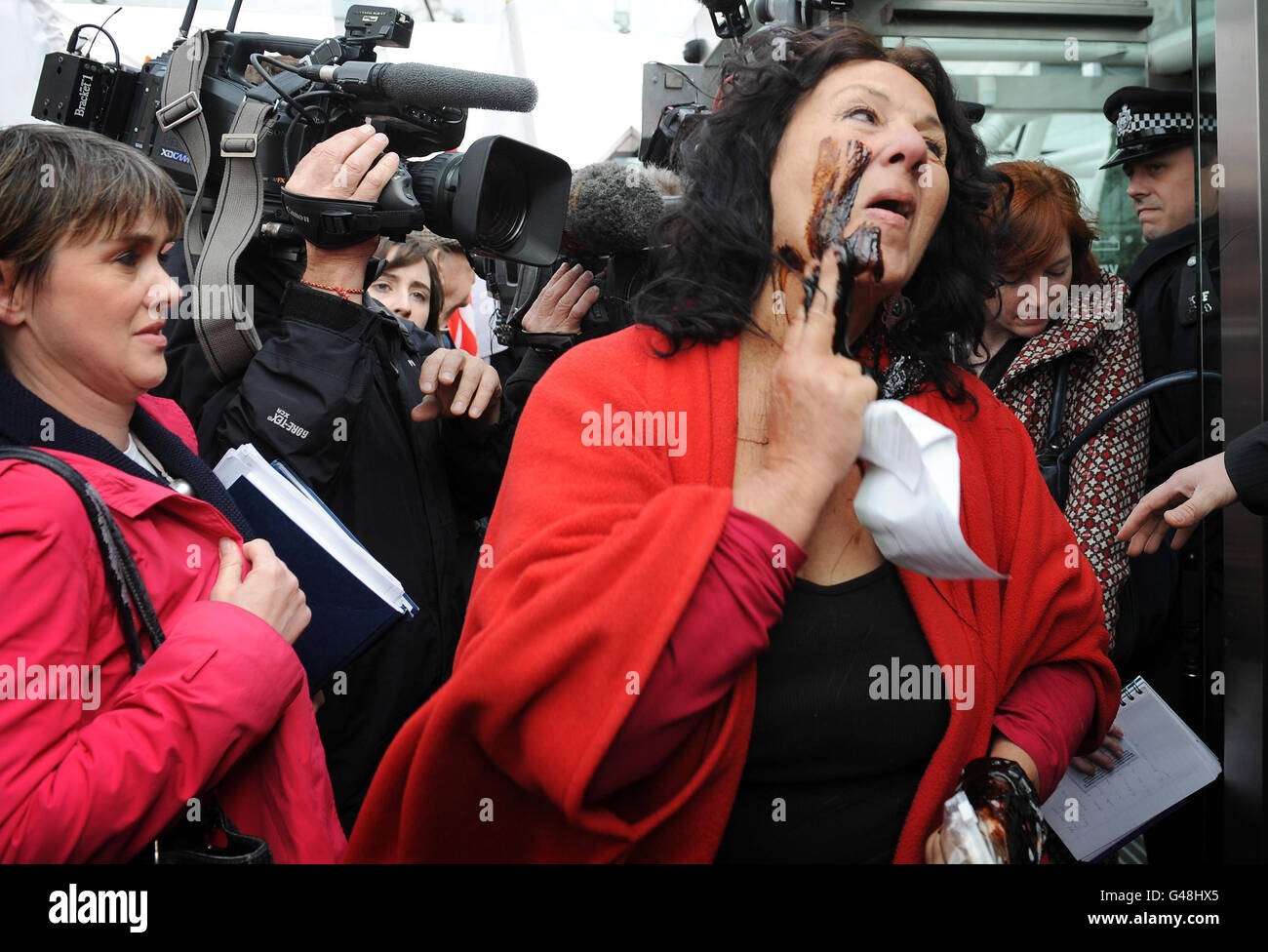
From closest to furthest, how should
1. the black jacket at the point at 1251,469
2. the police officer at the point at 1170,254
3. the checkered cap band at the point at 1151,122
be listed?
1. the black jacket at the point at 1251,469
2. the police officer at the point at 1170,254
3. the checkered cap band at the point at 1151,122

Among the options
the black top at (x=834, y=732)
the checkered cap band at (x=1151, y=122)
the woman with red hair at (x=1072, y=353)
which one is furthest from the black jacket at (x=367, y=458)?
the checkered cap band at (x=1151, y=122)

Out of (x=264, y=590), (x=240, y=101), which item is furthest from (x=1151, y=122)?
(x=264, y=590)

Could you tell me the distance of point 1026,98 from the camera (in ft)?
13.3

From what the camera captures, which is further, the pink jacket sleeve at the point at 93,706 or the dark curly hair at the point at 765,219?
the dark curly hair at the point at 765,219

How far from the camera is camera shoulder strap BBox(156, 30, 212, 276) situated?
6.58 ft

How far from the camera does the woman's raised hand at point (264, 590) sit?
1388 millimetres

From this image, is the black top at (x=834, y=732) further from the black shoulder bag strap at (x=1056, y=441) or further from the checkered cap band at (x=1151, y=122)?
the checkered cap band at (x=1151, y=122)

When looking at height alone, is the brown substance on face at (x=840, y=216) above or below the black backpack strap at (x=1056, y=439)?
above

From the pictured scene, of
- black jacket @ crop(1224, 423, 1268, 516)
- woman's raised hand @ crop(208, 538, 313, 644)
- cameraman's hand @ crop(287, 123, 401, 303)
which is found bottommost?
woman's raised hand @ crop(208, 538, 313, 644)

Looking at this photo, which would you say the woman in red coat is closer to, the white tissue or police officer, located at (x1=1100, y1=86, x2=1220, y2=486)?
the white tissue

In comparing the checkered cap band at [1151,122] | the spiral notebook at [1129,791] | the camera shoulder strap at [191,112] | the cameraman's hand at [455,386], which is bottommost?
the spiral notebook at [1129,791]

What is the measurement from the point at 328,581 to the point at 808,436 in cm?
80

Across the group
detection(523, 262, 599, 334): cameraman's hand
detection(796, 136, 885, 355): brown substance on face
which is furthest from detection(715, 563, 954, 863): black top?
detection(523, 262, 599, 334): cameraman's hand

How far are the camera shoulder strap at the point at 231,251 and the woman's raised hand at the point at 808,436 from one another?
1121mm
